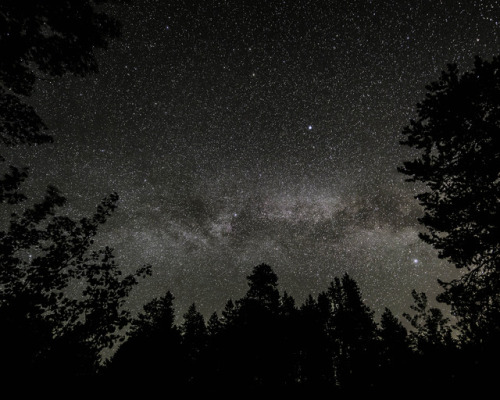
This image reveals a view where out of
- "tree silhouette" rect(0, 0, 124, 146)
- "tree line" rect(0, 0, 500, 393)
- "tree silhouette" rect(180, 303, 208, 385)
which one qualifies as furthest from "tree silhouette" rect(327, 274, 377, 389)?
"tree silhouette" rect(0, 0, 124, 146)

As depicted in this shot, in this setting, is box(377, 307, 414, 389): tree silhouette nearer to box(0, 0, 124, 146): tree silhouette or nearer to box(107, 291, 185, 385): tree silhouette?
box(107, 291, 185, 385): tree silhouette

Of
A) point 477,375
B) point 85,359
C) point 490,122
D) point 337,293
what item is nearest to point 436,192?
point 490,122

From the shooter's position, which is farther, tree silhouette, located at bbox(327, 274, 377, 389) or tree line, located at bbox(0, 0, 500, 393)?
tree silhouette, located at bbox(327, 274, 377, 389)

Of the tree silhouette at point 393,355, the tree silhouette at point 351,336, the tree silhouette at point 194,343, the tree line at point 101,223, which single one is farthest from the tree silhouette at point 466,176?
the tree silhouette at point 194,343

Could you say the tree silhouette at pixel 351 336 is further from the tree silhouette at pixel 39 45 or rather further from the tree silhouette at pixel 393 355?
the tree silhouette at pixel 39 45

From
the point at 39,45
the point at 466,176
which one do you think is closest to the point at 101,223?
the point at 39,45

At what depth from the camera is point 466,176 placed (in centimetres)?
795

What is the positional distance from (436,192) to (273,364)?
15674mm

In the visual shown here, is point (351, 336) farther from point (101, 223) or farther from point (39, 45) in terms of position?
point (39, 45)

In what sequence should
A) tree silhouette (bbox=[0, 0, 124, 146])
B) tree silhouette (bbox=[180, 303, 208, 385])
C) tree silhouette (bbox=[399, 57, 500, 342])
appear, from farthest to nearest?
tree silhouette (bbox=[180, 303, 208, 385]) < tree silhouette (bbox=[399, 57, 500, 342]) < tree silhouette (bbox=[0, 0, 124, 146])

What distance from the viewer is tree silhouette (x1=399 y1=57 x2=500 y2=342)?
291 inches

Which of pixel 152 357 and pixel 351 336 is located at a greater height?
pixel 351 336

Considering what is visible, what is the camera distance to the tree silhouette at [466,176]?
7.39 m

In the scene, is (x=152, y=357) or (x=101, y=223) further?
(x=152, y=357)
